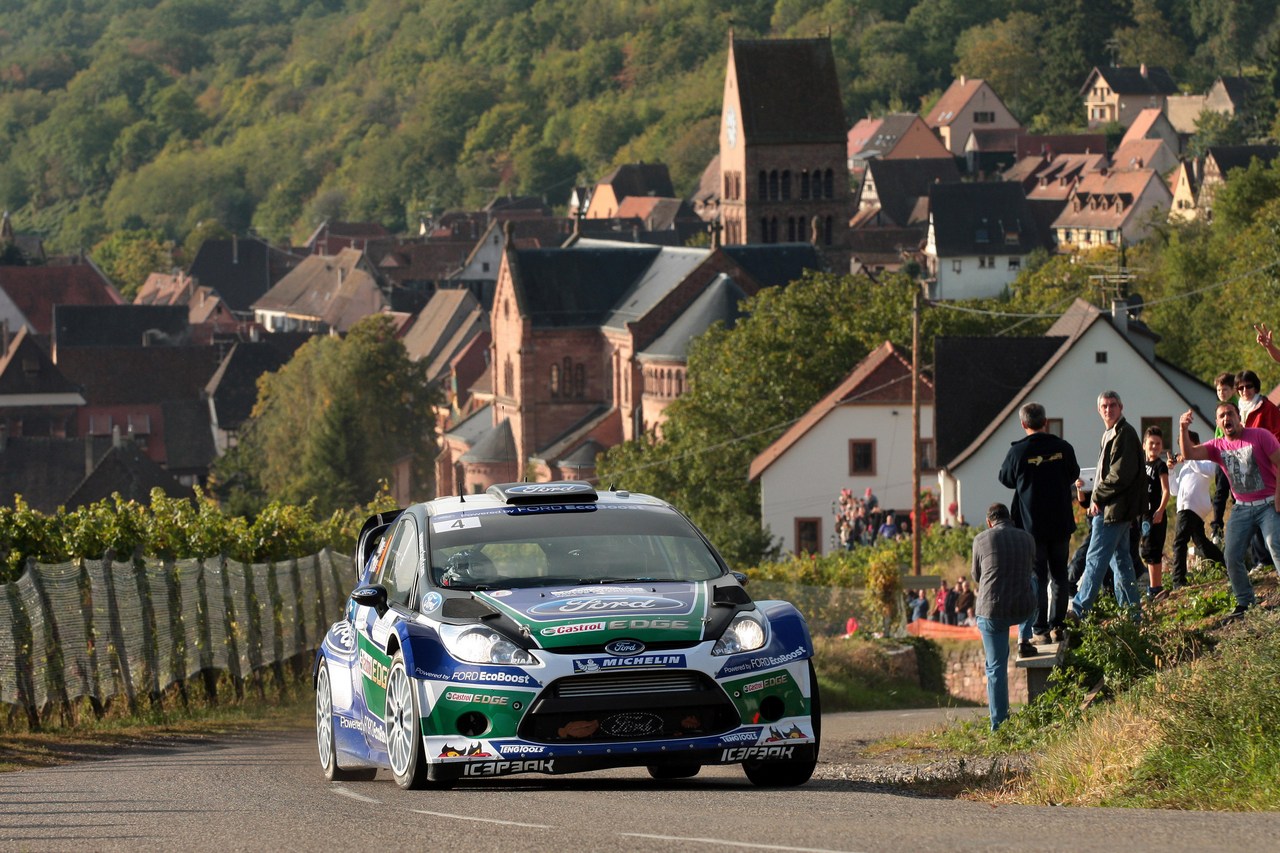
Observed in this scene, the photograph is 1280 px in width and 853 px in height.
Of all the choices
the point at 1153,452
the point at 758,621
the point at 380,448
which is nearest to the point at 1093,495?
the point at 1153,452

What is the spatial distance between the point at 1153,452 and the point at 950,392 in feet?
122

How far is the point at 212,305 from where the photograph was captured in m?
167

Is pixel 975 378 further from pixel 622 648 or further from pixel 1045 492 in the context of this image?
pixel 622 648

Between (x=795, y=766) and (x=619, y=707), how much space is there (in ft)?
3.48

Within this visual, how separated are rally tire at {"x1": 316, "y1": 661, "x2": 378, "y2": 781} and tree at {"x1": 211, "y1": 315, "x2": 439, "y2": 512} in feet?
259

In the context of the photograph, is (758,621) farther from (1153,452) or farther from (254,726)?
(254,726)

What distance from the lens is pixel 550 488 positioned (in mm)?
12430

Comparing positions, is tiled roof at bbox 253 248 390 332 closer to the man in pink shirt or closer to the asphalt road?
the man in pink shirt

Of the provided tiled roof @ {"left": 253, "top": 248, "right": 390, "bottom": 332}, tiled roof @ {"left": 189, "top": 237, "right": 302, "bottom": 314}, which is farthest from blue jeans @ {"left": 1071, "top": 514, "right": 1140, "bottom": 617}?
tiled roof @ {"left": 189, "top": 237, "right": 302, "bottom": 314}

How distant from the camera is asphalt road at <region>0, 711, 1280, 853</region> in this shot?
28.9 feet

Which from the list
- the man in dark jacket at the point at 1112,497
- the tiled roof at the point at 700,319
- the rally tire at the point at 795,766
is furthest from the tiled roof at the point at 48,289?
the rally tire at the point at 795,766

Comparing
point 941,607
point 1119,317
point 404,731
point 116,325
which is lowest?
point 941,607

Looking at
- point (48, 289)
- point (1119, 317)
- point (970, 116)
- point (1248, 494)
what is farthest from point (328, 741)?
point (970, 116)

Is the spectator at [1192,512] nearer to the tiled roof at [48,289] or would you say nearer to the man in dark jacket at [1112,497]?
the man in dark jacket at [1112,497]
